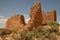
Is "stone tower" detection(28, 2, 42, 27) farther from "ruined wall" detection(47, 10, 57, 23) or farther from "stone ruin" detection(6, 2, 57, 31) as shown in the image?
"ruined wall" detection(47, 10, 57, 23)

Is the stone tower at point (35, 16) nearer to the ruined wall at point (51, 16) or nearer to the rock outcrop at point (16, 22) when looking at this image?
the rock outcrop at point (16, 22)

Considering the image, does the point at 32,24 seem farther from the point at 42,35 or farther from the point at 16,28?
the point at 42,35

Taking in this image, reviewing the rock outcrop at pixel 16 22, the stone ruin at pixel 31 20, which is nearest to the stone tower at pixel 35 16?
the stone ruin at pixel 31 20

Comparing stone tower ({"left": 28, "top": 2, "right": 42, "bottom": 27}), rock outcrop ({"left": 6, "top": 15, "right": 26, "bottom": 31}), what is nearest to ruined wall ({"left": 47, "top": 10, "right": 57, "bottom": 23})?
stone tower ({"left": 28, "top": 2, "right": 42, "bottom": 27})

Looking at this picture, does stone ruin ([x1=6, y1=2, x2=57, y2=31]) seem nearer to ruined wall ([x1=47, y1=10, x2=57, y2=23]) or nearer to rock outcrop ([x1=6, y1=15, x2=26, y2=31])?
rock outcrop ([x1=6, y1=15, x2=26, y2=31])

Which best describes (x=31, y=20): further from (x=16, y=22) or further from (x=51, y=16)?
(x=51, y=16)

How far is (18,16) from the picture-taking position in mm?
37062

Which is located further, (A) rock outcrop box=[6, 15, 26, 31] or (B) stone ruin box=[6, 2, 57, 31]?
(A) rock outcrop box=[6, 15, 26, 31]

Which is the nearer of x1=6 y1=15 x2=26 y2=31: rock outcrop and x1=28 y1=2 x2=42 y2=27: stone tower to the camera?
x1=28 y1=2 x2=42 y2=27: stone tower

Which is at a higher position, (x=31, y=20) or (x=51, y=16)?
(x=51, y=16)

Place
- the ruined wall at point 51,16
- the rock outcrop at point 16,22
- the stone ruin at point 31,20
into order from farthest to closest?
the ruined wall at point 51,16 → the rock outcrop at point 16,22 → the stone ruin at point 31,20

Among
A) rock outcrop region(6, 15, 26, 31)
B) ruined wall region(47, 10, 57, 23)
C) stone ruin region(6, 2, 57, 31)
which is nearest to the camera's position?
stone ruin region(6, 2, 57, 31)

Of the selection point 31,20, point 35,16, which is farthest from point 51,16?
point 31,20

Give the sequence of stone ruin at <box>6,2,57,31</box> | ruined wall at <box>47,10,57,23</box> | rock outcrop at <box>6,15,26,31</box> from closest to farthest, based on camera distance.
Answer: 1. stone ruin at <box>6,2,57,31</box>
2. rock outcrop at <box>6,15,26,31</box>
3. ruined wall at <box>47,10,57,23</box>
